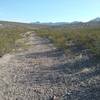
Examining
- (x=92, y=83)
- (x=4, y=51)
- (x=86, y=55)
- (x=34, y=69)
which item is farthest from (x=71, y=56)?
(x=92, y=83)

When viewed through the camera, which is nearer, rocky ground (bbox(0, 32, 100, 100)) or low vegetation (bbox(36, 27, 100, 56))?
rocky ground (bbox(0, 32, 100, 100))

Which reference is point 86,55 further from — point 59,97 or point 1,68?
point 59,97

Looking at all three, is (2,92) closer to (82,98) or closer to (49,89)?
(49,89)

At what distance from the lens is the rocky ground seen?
961cm

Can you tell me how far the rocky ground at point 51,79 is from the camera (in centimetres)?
961

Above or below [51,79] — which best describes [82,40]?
above

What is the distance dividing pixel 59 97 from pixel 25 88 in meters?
1.94

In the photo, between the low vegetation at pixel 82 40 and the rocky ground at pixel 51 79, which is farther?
the low vegetation at pixel 82 40

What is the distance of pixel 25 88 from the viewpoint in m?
10.8

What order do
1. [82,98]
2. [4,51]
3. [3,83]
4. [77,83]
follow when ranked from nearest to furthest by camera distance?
1. [82,98]
2. [77,83]
3. [3,83]
4. [4,51]

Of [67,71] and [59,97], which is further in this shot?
[67,71]

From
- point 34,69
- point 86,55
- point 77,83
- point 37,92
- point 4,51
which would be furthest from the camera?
point 4,51

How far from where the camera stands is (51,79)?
11.9 m

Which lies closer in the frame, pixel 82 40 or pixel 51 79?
pixel 51 79
